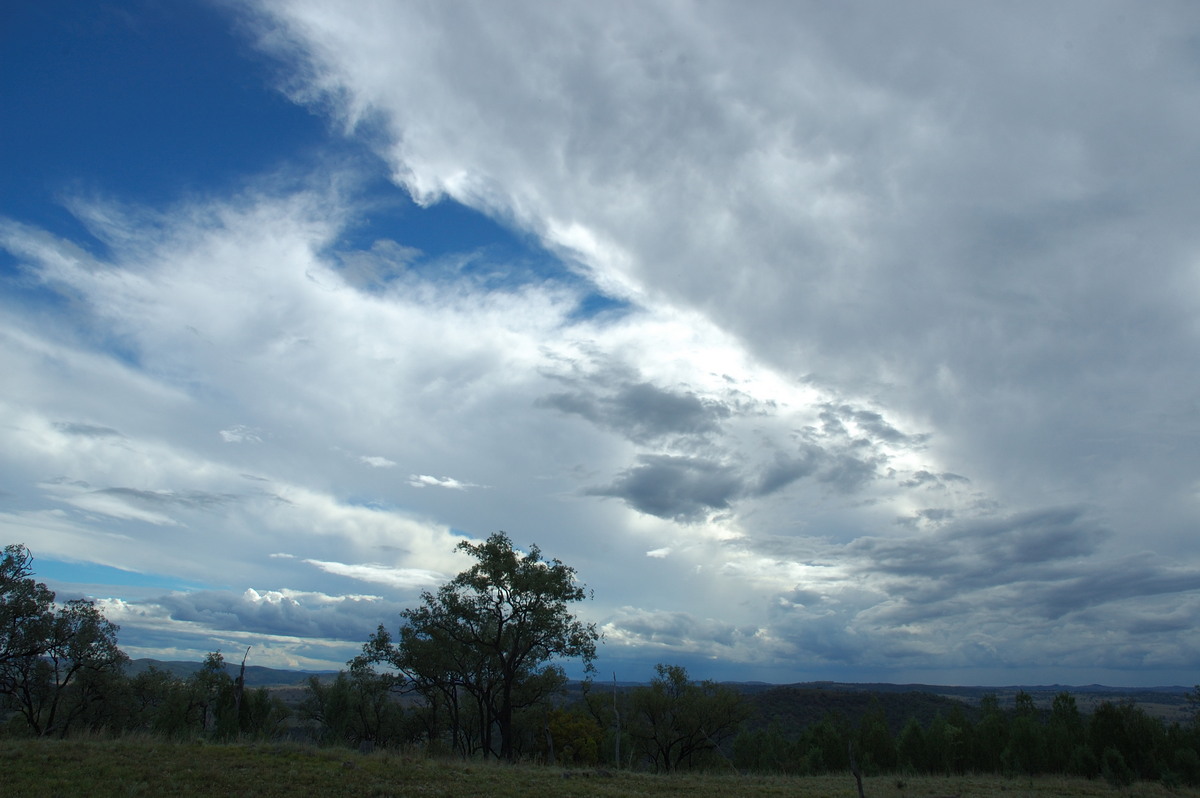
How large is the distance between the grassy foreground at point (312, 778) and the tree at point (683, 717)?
85.0ft

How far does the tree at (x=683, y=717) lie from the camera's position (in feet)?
176

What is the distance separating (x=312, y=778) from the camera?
19953 millimetres

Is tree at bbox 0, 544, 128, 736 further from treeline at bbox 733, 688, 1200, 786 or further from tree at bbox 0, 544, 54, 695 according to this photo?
treeline at bbox 733, 688, 1200, 786

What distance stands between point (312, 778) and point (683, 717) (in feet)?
132

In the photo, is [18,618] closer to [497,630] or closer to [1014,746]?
[497,630]

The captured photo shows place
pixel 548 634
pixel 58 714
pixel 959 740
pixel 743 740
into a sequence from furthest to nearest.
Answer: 1. pixel 743 740
2. pixel 959 740
3. pixel 58 714
4. pixel 548 634

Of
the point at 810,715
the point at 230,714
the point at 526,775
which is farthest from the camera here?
the point at 810,715

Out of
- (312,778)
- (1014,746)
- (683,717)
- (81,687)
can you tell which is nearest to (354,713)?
(81,687)

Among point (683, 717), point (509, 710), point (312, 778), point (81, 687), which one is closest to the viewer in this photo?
point (312, 778)

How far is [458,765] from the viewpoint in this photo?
25.2 meters

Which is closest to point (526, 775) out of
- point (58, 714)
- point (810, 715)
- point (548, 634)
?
point (548, 634)

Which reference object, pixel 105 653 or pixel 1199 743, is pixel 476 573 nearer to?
pixel 105 653

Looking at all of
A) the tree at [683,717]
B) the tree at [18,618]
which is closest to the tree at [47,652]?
the tree at [18,618]

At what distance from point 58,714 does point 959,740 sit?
232ft
